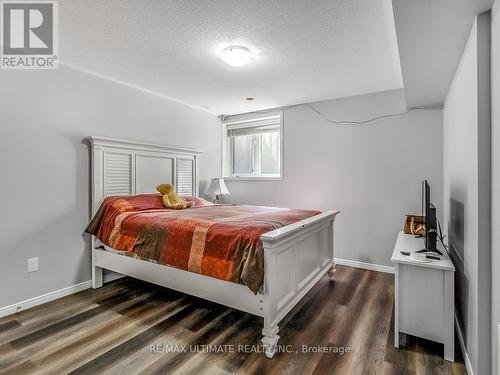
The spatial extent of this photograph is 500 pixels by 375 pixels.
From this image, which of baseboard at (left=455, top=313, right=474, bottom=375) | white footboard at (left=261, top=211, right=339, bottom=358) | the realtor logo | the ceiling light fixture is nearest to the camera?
baseboard at (left=455, top=313, right=474, bottom=375)

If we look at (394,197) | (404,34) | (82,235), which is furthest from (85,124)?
(394,197)

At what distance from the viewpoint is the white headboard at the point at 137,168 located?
2.82 metres

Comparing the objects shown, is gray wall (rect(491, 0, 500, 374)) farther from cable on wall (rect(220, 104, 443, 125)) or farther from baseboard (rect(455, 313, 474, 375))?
cable on wall (rect(220, 104, 443, 125))

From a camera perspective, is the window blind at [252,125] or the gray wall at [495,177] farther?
the window blind at [252,125]

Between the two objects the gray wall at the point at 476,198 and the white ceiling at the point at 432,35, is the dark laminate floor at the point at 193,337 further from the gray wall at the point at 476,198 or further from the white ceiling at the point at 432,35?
the white ceiling at the point at 432,35

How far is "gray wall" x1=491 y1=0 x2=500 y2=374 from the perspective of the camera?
1.24 metres

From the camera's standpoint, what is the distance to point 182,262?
6.86ft

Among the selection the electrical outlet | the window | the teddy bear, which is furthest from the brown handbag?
the electrical outlet

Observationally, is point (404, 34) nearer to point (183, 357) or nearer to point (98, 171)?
point (183, 357)

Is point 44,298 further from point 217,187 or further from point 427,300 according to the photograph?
point 427,300

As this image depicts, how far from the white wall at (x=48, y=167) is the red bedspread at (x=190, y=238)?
0.33m

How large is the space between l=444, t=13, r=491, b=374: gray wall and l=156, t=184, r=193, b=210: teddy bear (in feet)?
8.58

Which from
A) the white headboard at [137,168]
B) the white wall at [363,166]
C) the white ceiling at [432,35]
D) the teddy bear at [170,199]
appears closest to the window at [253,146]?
the white wall at [363,166]

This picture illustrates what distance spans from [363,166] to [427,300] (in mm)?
1935
